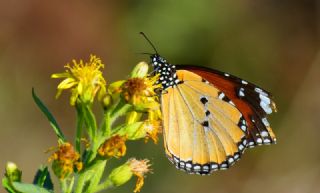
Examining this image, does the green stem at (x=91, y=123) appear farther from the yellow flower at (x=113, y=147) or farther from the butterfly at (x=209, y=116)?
the butterfly at (x=209, y=116)

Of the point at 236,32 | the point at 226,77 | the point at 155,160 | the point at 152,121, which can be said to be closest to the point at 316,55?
the point at 236,32

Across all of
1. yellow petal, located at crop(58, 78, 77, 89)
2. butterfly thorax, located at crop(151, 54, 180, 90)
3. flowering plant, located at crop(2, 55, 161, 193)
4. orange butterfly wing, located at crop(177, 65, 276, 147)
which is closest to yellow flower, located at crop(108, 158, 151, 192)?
flowering plant, located at crop(2, 55, 161, 193)

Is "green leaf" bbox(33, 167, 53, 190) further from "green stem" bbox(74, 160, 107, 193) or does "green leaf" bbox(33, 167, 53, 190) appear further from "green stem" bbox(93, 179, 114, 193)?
"green stem" bbox(93, 179, 114, 193)

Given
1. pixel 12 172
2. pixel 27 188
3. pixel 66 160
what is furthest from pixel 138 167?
pixel 27 188

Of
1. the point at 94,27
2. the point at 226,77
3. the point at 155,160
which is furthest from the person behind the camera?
the point at 94,27

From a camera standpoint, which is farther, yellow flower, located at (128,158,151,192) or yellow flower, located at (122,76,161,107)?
yellow flower, located at (128,158,151,192)

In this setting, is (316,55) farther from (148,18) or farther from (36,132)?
(36,132)

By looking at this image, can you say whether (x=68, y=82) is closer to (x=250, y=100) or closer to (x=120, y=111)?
(x=120, y=111)

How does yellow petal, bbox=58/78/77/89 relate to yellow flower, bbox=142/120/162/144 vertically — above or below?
above

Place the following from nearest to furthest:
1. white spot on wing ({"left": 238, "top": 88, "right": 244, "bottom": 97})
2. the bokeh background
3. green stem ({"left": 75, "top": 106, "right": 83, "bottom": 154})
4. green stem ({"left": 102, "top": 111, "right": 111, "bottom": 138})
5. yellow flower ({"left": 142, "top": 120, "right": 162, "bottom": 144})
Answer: green stem ({"left": 75, "top": 106, "right": 83, "bottom": 154})
green stem ({"left": 102, "top": 111, "right": 111, "bottom": 138})
yellow flower ({"left": 142, "top": 120, "right": 162, "bottom": 144})
white spot on wing ({"left": 238, "top": 88, "right": 244, "bottom": 97})
the bokeh background
